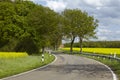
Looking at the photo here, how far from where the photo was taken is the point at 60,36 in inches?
3967

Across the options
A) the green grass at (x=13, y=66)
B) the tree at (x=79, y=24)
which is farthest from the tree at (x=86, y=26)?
the green grass at (x=13, y=66)

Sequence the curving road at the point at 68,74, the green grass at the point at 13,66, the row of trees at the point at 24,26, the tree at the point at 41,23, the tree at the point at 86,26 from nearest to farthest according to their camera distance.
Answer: the curving road at the point at 68,74 < the green grass at the point at 13,66 < the row of trees at the point at 24,26 < the tree at the point at 41,23 < the tree at the point at 86,26

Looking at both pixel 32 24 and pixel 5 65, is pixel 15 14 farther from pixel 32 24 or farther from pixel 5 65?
pixel 5 65

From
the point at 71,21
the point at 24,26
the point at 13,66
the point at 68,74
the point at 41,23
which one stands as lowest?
the point at 68,74

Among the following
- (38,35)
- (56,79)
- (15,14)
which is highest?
(15,14)

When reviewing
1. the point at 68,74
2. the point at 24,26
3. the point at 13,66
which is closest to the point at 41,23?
the point at 24,26

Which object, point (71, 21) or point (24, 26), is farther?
point (71, 21)

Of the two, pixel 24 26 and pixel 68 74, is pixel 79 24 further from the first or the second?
pixel 68 74

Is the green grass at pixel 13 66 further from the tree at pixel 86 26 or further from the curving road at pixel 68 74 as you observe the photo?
the tree at pixel 86 26

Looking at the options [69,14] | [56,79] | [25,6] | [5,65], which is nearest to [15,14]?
[25,6]

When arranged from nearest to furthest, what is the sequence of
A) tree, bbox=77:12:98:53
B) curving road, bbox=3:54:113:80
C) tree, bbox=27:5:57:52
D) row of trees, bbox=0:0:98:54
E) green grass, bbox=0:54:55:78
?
curving road, bbox=3:54:113:80 < green grass, bbox=0:54:55:78 < row of trees, bbox=0:0:98:54 < tree, bbox=27:5:57:52 < tree, bbox=77:12:98:53

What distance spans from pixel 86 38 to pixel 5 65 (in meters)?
70.9

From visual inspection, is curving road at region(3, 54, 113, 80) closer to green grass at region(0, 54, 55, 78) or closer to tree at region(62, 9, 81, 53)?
green grass at region(0, 54, 55, 78)

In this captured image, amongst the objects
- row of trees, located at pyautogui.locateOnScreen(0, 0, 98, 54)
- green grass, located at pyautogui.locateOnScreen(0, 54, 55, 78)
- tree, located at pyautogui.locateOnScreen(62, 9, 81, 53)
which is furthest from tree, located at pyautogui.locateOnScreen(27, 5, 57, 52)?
green grass, located at pyautogui.locateOnScreen(0, 54, 55, 78)
